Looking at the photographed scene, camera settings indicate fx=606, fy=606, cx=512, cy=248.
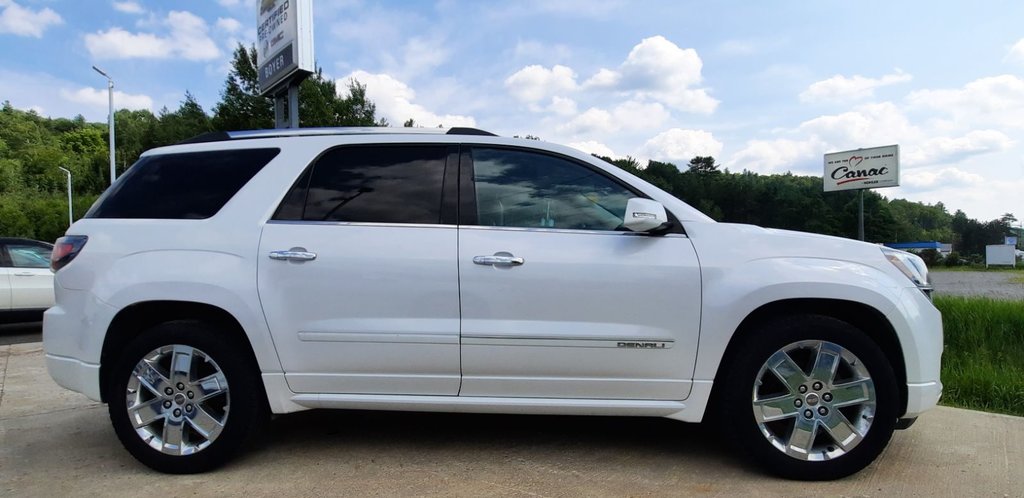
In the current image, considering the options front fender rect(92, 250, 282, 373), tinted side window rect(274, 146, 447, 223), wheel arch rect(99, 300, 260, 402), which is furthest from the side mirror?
wheel arch rect(99, 300, 260, 402)

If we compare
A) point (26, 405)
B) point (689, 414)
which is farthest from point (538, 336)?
point (26, 405)

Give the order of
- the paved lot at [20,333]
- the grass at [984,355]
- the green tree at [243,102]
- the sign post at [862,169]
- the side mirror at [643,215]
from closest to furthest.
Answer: the side mirror at [643,215], the grass at [984,355], the paved lot at [20,333], the sign post at [862,169], the green tree at [243,102]

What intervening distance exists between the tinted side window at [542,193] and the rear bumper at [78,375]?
2203mm

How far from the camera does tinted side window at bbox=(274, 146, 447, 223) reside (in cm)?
322

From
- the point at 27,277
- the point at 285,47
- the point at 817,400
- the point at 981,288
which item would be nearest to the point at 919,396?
the point at 817,400

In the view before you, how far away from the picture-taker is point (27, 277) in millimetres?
8750

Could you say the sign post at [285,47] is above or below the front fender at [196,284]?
above

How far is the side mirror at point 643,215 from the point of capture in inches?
114

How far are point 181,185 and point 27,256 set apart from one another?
→ 766cm

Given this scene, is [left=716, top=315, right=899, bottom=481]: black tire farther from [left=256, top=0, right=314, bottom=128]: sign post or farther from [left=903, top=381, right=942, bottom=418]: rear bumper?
[left=256, top=0, right=314, bottom=128]: sign post

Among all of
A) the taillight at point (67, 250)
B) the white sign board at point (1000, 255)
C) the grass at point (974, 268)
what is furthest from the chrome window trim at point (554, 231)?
the white sign board at point (1000, 255)

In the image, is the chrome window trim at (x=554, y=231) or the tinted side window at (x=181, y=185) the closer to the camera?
the chrome window trim at (x=554, y=231)

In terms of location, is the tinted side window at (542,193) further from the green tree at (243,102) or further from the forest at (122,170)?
the forest at (122,170)

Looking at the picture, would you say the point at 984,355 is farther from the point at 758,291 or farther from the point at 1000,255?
the point at 1000,255
